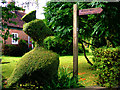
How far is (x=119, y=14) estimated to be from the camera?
18.5ft

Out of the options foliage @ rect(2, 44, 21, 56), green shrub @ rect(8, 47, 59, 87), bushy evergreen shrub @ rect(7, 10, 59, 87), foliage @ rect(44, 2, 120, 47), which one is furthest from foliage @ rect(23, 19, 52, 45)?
foliage @ rect(2, 44, 21, 56)

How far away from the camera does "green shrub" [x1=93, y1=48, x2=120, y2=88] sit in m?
4.53

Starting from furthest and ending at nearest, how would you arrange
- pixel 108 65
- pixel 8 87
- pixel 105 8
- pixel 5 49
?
pixel 5 49 < pixel 105 8 < pixel 108 65 < pixel 8 87

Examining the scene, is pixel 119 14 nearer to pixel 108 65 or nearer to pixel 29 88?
pixel 108 65

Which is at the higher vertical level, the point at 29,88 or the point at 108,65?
the point at 108,65

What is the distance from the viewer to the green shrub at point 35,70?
12.2 feet

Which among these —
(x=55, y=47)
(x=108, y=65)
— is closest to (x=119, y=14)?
(x=108, y=65)

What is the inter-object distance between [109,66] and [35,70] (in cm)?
260

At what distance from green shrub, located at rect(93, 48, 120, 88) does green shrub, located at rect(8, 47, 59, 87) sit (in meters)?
1.73

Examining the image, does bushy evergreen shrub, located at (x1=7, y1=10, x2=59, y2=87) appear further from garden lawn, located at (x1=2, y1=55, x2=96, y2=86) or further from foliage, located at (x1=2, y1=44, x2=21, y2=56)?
foliage, located at (x1=2, y1=44, x2=21, y2=56)

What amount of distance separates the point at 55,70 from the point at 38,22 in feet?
5.31

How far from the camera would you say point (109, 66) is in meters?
4.61

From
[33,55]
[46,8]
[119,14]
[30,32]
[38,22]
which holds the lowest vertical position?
[33,55]

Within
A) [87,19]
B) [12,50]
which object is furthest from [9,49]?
[87,19]
